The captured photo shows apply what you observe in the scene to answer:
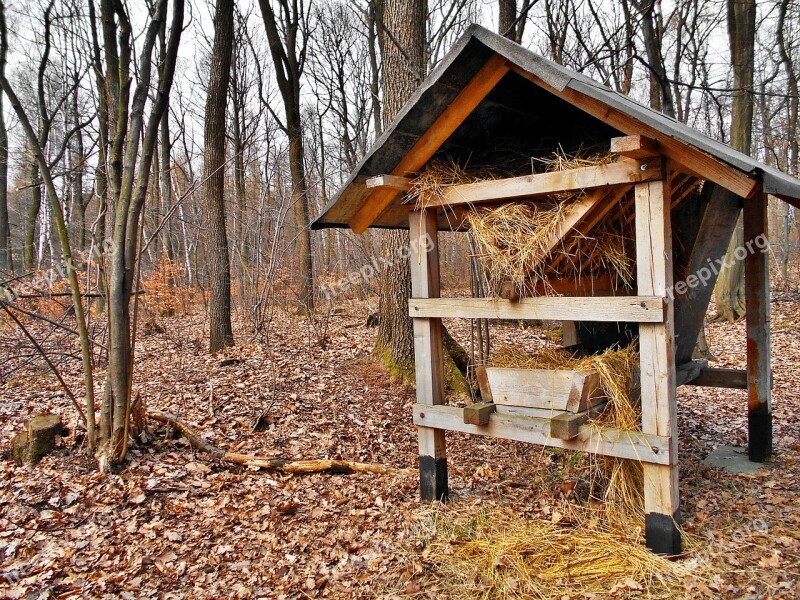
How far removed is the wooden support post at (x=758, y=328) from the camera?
16.3 feet

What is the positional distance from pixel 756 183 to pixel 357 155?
17399 millimetres

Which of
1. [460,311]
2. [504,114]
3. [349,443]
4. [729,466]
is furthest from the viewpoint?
[349,443]

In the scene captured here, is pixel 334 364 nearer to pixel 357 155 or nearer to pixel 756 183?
pixel 756 183

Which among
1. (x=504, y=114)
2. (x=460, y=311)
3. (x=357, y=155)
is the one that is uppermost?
(x=357, y=155)

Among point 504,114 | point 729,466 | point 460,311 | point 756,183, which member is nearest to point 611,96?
point 756,183

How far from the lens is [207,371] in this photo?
7430 mm

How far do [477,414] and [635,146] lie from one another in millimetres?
1978

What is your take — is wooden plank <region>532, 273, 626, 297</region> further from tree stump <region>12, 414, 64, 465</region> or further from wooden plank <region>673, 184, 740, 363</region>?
tree stump <region>12, 414, 64, 465</region>

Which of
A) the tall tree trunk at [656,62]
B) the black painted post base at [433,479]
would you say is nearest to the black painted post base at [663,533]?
the black painted post base at [433,479]

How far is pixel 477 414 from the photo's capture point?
12.4 ft

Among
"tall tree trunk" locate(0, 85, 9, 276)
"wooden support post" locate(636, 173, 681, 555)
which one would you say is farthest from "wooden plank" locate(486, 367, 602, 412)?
"tall tree trunk" locate(0, 85, 9, 276)

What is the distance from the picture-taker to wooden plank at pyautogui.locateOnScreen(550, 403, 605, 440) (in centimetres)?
339

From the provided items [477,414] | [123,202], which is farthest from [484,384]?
[123,202]

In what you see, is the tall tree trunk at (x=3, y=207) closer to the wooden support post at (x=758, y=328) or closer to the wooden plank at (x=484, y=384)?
the wooden plank at (x=484, y=384)
